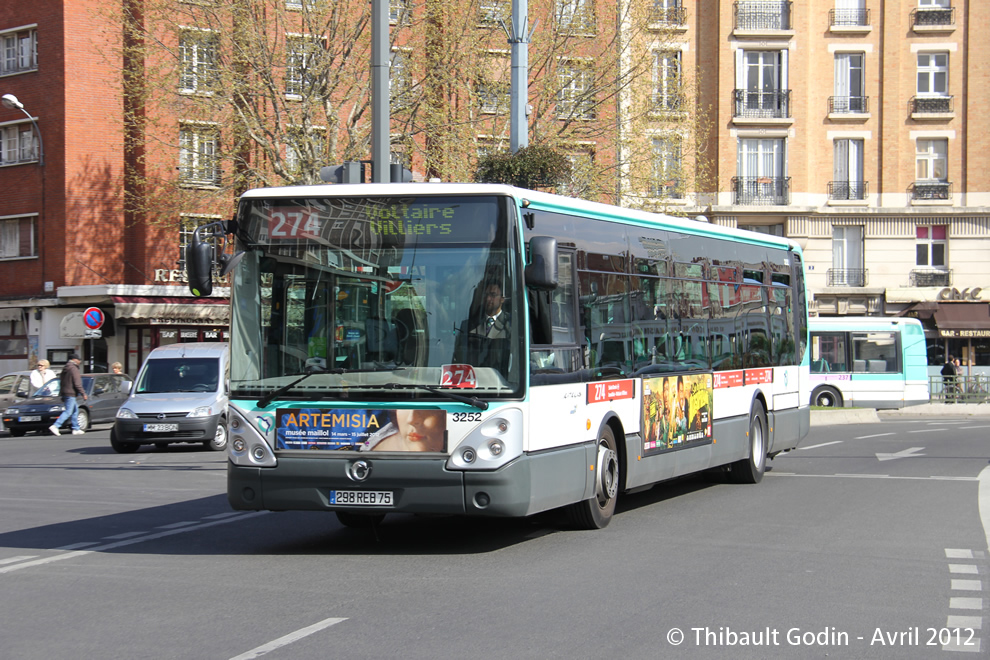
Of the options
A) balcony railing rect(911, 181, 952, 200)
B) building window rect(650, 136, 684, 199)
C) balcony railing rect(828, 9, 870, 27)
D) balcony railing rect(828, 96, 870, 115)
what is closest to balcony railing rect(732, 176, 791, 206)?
balcony railing rect(828, 96, 870, 115)

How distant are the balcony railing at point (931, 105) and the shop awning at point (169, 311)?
1092 inches

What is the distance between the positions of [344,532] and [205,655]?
4.85 meters

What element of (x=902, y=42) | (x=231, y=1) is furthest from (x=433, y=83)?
(x=902, y=42)

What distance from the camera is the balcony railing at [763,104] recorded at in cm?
4856

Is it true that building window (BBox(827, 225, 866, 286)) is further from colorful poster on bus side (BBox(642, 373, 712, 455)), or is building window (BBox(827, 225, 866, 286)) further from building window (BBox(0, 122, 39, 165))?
colorful poster on bus side (BBox(642, 373, 712, 455))

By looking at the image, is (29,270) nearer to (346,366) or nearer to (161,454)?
(161,454)

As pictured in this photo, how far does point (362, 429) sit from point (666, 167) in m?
21.8

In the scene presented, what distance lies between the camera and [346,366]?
375 inches

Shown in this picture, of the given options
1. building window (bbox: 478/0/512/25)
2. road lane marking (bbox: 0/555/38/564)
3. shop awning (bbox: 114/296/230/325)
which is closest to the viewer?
road lane marking (bbox: 0/555/38/564)

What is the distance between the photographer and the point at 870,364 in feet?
131

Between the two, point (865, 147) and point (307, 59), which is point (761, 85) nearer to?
point (865, 147)

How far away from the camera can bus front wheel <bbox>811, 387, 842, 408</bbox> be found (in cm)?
3962

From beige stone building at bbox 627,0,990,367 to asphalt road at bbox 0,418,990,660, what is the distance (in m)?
34.7

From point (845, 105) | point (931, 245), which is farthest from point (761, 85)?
point (931, 245)
